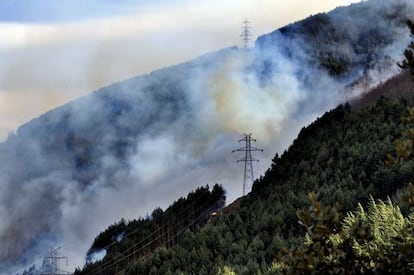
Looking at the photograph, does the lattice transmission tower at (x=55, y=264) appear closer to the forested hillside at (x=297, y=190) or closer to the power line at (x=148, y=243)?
the power line at (x=148, y=243)

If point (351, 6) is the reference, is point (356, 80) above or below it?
below

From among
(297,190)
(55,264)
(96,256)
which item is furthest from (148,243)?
(297,190)

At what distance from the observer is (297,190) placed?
158ft

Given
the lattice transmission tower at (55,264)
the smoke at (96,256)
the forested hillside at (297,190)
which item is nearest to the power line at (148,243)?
the forested hillside at (297,190)

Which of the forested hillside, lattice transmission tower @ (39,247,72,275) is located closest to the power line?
the forested hillside

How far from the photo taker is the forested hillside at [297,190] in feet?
124

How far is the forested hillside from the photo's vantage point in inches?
1492

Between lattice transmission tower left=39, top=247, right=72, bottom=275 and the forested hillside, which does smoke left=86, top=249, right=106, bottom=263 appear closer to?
lattice transmission tower left=39, top=247, right=72, bottom=275

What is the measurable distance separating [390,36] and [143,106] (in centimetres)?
4406

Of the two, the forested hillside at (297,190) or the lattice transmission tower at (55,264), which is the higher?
the lattice transmission tower at (55,264)

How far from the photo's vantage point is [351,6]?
→ 124312 millimetres

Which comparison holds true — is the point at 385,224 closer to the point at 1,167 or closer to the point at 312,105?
the point at 312,105

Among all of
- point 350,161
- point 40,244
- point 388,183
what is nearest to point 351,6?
point 40,244

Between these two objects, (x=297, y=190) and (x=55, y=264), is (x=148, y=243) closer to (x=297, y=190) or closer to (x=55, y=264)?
(x=55, y=264)
